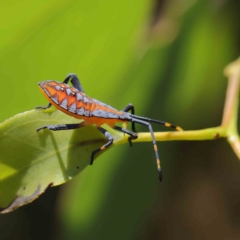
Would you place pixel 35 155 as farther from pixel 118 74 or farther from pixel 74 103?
pixel 118 74

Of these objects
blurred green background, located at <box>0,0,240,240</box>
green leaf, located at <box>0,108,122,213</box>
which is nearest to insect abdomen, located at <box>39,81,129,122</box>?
green leaf, located at <box>0,108,122,213</box>

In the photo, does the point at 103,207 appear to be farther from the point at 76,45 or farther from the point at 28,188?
the point at 28,188

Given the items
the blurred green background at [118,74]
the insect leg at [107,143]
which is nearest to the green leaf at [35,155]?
the insect leg at [107,143]

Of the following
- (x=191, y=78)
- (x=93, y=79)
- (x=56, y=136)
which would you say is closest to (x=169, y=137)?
(x=56, y=136)

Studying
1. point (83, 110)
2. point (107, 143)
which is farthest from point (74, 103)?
point (107, 143)

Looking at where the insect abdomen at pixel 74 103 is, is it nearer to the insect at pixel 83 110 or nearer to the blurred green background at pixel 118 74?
the insect at pixel 83 110
